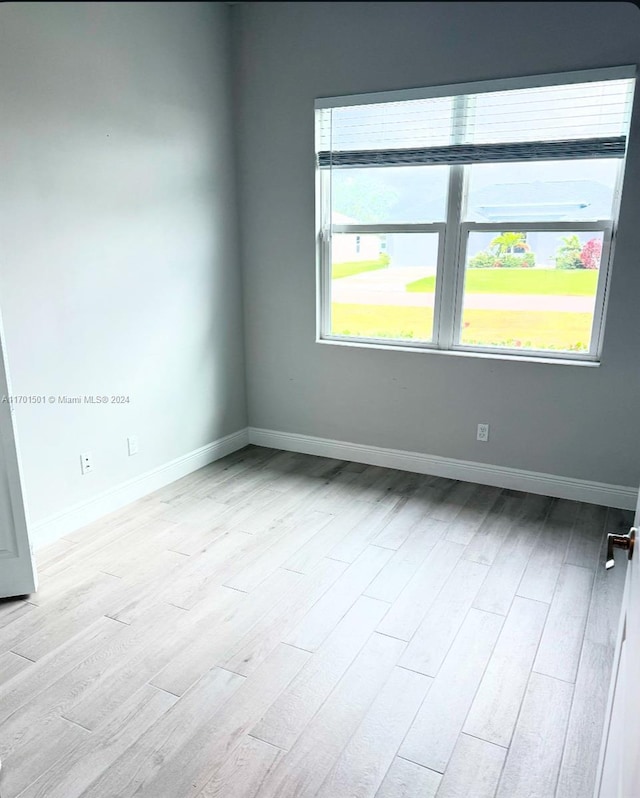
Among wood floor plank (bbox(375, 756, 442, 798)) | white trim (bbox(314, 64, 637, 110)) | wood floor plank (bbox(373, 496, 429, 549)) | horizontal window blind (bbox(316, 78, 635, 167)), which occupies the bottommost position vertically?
wood floor plank (bbox(375, 756, 442, 798))

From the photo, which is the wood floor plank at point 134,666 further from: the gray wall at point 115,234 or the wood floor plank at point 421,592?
the gray wall at point 115,234

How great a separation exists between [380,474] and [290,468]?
61 cm

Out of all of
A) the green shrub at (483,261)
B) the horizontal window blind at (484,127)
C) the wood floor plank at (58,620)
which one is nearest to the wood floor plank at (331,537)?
the wood floor plank at (58,620)

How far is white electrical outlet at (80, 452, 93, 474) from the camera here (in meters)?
3.17

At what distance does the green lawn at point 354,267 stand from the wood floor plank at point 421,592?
182 cm

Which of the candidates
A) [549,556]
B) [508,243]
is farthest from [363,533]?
[508,243]

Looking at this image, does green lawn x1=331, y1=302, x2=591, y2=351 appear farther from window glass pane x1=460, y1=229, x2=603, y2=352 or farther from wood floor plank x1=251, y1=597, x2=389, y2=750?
wood floor plank x1=251, y1=597, x2=389, y2=750

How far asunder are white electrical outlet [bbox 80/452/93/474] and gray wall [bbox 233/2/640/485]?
147cm

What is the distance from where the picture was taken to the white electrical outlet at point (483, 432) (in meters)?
3.69

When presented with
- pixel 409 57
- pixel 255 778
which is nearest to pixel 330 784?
pixel 255 778

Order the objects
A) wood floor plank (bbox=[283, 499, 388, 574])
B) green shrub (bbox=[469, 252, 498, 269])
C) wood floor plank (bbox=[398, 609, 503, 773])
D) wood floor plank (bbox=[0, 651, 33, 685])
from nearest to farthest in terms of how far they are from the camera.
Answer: wood floor plank (bbox=[398, 609, 503, 773])
wood floor plank (bbox=[0, 651, 33, 685])
wood floor plank (bbox=[283, 499, 388, 574])
green shrub (bbox=[469, 252, 498, 269])

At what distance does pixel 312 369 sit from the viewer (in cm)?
416

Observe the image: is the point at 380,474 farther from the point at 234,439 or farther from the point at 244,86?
the point at 244,86

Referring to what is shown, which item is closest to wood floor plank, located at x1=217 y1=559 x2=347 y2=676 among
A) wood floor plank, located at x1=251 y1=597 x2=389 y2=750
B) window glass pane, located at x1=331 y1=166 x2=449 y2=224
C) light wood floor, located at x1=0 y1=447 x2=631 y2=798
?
light wood floor, located at x1=0 y1=447 x2=631 y2=798
